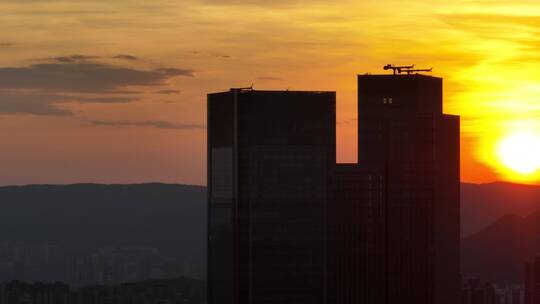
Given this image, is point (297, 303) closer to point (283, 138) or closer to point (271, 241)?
point (271, 241)

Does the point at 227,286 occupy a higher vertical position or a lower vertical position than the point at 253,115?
lower

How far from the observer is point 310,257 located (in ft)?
651

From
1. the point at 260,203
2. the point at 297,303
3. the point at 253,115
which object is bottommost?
the point at 297,303

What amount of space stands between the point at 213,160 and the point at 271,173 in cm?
851

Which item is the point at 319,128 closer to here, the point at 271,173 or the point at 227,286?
the point at 271,173

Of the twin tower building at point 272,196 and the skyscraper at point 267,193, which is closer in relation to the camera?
the skyscraper at point 267,193

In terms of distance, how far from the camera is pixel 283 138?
197250mm

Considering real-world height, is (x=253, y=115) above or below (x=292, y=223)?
above

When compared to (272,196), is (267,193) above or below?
above

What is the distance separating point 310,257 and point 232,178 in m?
15.8

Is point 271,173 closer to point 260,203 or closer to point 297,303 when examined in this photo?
point 260,203

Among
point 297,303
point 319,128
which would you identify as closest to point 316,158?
point 319,128

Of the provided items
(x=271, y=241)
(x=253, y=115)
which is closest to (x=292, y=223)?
(x=271, y=241)

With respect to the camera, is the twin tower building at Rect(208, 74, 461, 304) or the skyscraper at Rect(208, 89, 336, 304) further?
the twin tower building at Rect(208, 74, 461, 304)
